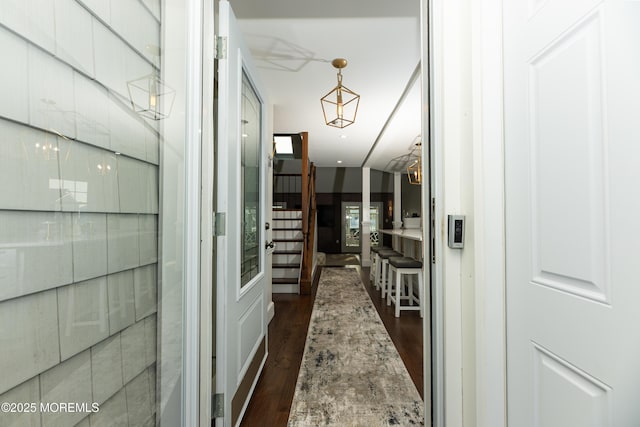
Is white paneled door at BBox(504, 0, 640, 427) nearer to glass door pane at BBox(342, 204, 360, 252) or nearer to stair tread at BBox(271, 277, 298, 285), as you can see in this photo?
stair tread at BBox(271, 277, 298, 285)

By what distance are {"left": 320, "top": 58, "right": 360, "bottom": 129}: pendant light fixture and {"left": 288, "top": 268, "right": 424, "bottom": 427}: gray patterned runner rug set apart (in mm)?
2107

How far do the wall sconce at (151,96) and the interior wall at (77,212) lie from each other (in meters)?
0.03

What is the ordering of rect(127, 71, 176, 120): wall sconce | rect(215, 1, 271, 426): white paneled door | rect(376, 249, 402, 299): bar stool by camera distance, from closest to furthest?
rect(127, 71, 176, 120): wall sconce, rect(215, 1, 271, 426): white paneled door, rect(376, 249, 402, 299): bar stool

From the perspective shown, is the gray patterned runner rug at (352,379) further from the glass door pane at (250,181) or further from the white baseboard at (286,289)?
the white baseboard at (286,289)

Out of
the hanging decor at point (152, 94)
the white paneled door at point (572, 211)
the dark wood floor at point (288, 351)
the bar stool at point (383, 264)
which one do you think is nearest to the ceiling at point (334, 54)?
the hanging decor at point (152, 94)

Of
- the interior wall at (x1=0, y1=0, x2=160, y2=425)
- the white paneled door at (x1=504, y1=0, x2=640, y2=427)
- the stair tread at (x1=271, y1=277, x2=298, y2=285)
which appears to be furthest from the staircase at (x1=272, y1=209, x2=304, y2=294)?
the white paneled door at (x1=504, y1=0, x2=640, y2=427)

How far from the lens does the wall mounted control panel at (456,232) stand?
980mm

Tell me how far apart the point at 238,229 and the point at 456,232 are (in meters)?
1.12

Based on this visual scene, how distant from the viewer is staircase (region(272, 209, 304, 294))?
447 centimetres

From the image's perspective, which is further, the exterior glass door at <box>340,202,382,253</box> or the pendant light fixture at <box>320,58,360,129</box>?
the exterior glass door at <box>340,202,382,253</box>

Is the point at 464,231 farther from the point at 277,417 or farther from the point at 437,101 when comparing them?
the point at 277,417

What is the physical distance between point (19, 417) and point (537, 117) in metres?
1.39

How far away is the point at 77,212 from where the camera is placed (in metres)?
0.74

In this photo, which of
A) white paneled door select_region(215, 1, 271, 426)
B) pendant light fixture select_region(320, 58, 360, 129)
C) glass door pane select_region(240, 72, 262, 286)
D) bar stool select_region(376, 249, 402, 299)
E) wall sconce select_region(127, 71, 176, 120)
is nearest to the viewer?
wall sconce select_region(127, 71, 176, 120)
